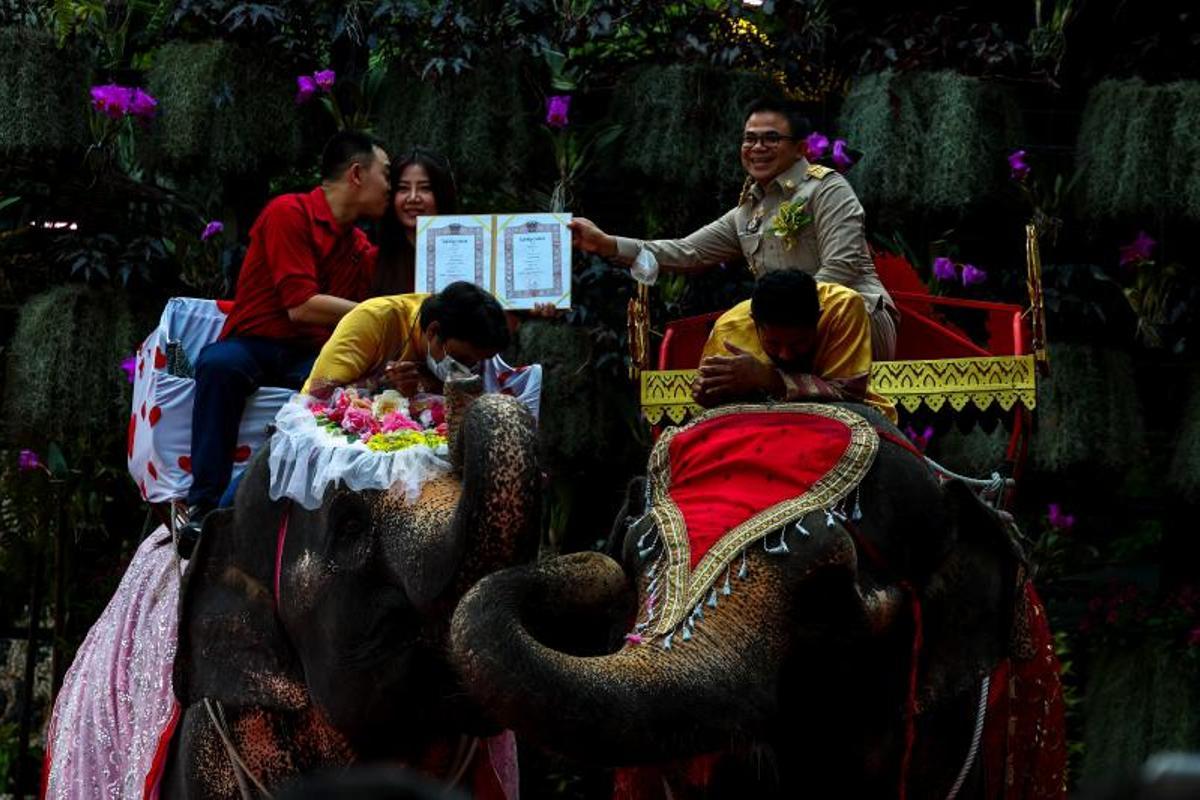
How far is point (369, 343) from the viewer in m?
5.09

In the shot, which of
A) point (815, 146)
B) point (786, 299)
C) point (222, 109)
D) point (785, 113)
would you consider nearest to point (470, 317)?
point (786, 299)

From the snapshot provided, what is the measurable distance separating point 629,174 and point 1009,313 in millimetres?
2640

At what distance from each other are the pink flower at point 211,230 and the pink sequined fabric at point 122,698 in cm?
→ 263

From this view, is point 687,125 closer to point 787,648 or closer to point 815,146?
point 815,146

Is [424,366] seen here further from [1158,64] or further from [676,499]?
[1158,64]

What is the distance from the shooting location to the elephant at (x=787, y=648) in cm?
354

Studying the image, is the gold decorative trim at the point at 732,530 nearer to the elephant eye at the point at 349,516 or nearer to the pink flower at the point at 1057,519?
the elephant eye at the point at 349,516

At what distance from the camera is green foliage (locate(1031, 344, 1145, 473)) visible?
8.46 metres

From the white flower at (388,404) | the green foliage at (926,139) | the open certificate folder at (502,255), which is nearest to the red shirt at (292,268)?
the open certificate folder at (502,255)

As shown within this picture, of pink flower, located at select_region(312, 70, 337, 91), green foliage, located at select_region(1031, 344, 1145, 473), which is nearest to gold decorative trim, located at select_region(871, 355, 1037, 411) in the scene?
green foliage, located at select_region(1031, 344, 1145, 473)

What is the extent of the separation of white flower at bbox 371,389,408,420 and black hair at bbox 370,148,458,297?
0.97 m

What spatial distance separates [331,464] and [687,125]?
4.18 m

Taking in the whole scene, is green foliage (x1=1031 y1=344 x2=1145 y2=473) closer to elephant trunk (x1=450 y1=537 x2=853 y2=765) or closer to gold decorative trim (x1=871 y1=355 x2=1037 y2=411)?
gold decorative trim (x1=871 y1=355 x2=1037 y2=411)

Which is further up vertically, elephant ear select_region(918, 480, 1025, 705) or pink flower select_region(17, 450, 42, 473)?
elephant ear select_region(918, 480, 1025, 705)
